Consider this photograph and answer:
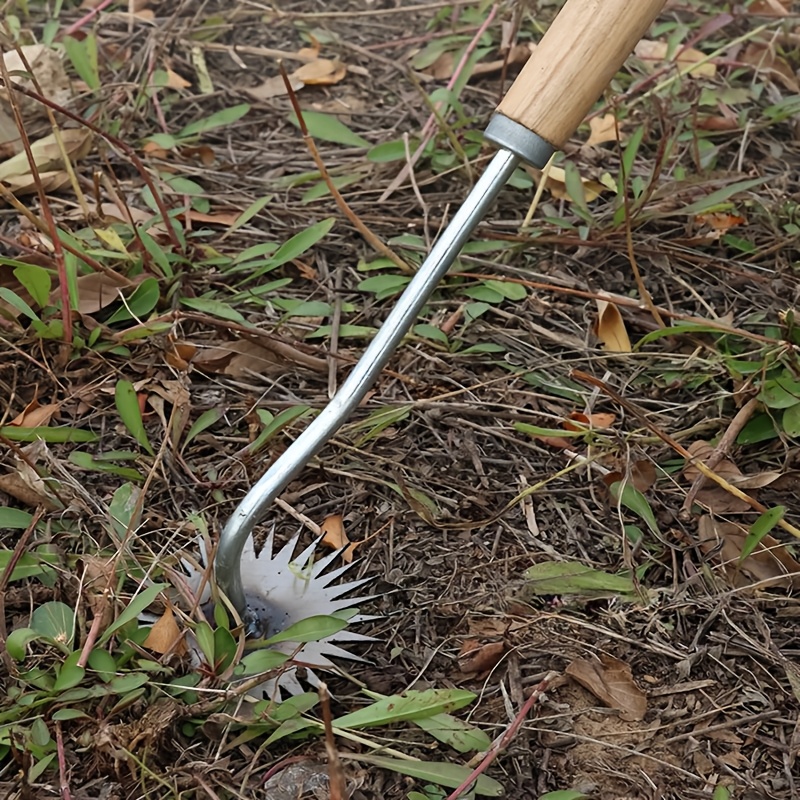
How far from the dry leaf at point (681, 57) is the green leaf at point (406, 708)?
1316 millimetres

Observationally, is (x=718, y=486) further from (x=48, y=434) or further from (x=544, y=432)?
(x=48, y=434)

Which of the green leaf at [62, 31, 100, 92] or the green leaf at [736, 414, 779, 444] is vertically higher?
the green leaf at [62, 31, 100, 92]

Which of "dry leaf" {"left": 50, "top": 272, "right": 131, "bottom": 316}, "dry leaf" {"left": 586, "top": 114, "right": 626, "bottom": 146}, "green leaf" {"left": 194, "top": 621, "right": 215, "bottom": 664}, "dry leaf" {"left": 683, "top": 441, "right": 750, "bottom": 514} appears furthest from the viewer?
"dry leaf" {"left": 586, "top": 114, "right": 626, "bottom": 146}

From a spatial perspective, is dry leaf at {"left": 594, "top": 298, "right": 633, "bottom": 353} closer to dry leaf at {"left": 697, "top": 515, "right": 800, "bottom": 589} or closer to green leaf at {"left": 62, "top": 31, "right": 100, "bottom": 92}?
dry leaf at {"left": 697, "top": 515, "right": 800, "bottom": 589}

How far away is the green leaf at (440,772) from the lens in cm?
A: 92

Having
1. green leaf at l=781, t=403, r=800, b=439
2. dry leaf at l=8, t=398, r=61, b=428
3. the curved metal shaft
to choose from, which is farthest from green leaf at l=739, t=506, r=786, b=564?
dry leaf at l=8, t=398, r=61, b=428

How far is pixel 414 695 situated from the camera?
3.20ft

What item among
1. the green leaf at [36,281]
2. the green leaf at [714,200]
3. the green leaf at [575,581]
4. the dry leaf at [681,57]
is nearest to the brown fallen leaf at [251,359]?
the green leaf at [36,281]

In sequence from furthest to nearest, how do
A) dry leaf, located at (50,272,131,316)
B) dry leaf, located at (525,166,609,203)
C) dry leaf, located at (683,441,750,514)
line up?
dry leaf, located at (525,166,609,203) < dry leaf, located at (50,272,131,316) < dry leaf, located at (683,441,750,514)

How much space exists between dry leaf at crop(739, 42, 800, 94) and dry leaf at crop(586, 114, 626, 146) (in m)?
0.32

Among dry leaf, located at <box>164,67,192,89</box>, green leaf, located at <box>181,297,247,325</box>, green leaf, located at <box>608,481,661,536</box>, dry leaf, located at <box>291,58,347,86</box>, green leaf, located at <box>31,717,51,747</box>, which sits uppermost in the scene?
dry leaf, located at <box>164,67,192,89</box>

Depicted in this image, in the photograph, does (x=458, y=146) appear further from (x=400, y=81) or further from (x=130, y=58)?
(x=130, y=58)

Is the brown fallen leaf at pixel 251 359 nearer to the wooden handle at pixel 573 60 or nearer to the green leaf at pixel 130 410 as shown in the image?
the green leaf at pixel 130 410

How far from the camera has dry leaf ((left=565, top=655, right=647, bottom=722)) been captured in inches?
39.7
